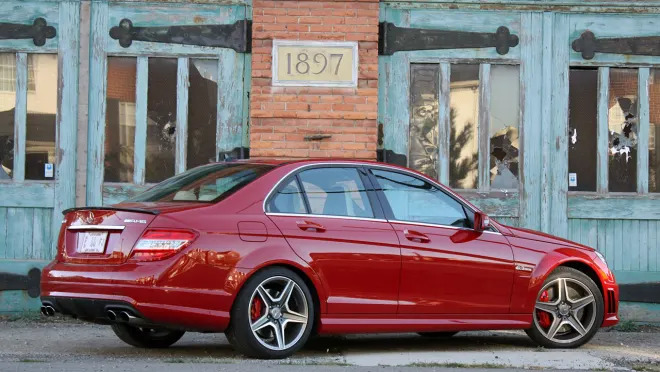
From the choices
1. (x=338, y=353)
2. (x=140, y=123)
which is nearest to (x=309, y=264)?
(x=338, y=353)

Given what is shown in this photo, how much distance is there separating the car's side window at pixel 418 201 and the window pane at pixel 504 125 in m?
3.66

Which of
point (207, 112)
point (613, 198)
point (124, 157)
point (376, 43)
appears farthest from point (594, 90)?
point (124, 157)

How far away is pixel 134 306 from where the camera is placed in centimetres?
798

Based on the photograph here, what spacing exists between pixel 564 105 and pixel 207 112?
3.78m

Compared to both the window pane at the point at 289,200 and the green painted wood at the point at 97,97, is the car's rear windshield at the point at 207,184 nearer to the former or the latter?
the window pane at the point at 289,200

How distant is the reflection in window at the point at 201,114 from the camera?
1293 cm

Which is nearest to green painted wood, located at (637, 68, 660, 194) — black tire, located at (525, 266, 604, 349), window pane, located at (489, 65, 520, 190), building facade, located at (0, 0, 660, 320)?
building facade, located at (0, 0, 660, 320)

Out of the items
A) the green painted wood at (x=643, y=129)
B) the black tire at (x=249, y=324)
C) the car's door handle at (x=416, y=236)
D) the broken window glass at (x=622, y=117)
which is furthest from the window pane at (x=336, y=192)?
the green painted wood at (x=643, y=129)

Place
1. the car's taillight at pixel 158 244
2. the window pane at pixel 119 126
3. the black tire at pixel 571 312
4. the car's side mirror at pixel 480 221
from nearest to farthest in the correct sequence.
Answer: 1. the car's taillight at pixel 158 244
2. the car's side mirror at pixel 480 221
3. the black tire at pixel 571 312
4. the window pane at pixel 119 126

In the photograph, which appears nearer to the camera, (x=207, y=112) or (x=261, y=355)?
(x=261, y=355)

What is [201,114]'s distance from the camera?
42.4 feet

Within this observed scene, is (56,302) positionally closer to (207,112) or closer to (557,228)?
(207,112)

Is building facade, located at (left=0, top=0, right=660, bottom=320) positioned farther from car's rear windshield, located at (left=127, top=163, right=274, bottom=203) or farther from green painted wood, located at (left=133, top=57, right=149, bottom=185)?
car's rear windshield, located at (left=127, top=163, right=274, bottom=203)

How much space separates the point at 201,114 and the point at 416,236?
4415 millimetres
